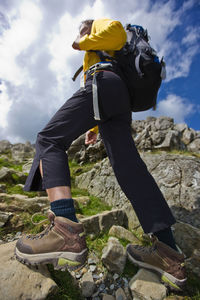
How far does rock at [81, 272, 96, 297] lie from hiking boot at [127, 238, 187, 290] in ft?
2.10

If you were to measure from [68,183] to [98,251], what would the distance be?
1564 millimetres

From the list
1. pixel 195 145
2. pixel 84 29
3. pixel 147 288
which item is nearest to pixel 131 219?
pixel 147 288

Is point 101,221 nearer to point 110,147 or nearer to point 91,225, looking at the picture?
point 91,225

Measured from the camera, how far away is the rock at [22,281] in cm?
159

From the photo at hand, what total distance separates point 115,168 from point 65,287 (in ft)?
4.99

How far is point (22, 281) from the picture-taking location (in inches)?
67.3

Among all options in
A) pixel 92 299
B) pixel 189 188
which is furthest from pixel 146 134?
pixel 92 299

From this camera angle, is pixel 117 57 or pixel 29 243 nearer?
pixel 29 243

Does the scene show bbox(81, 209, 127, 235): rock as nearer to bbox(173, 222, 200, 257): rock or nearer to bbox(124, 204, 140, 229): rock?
bbox(124, 204, 140, 229): rock

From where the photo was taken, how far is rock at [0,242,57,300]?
159cm

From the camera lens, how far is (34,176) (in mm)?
2125

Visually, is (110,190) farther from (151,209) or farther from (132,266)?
(151,209)

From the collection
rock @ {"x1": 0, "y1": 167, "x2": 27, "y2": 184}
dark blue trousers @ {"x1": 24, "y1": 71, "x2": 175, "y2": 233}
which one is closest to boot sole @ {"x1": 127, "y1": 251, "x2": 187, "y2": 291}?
dark blue trousers @ {"x1": 24, "y1": 71, "x2": 175, "y2": 233}

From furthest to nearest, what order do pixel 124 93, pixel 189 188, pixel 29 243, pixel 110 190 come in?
pixel 110 190 → pixel 189 188 → pixel 124 93 → pixel 29 243
